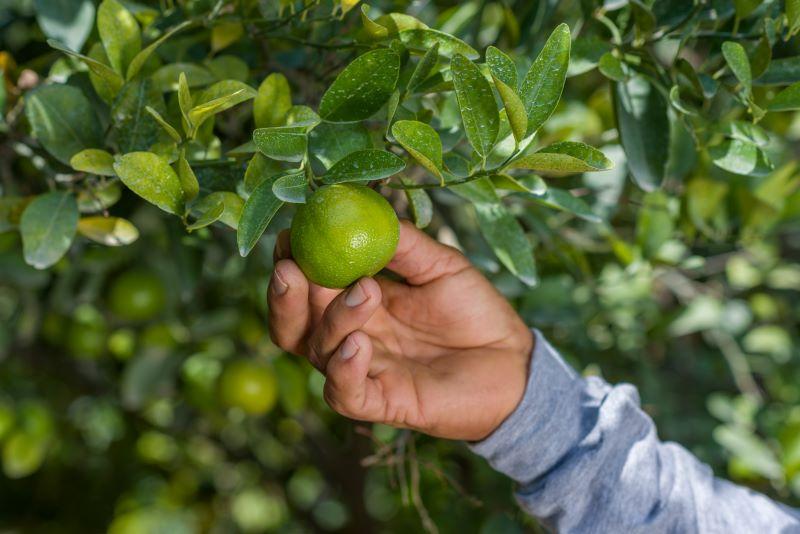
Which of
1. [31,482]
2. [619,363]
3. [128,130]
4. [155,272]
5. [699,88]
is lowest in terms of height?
[31,482]

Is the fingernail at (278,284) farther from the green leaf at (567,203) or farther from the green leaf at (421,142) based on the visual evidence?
the green leaf at (567,203)

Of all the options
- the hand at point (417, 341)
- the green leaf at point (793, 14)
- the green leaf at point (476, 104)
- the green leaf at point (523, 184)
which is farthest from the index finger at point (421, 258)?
the green leaf at point (793, 14)

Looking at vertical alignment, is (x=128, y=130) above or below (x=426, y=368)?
above

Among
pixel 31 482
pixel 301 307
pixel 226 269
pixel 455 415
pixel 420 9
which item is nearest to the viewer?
pixel 301 307

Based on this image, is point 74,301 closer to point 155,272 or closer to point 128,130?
point 155,272

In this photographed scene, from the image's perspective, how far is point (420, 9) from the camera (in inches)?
42.9

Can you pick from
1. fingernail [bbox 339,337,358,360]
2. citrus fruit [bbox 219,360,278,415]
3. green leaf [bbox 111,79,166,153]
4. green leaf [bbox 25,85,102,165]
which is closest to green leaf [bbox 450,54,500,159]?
fingernail [bbox 339,337,358,360]

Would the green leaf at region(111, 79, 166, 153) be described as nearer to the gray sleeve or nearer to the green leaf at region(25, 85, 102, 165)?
the green leaf at region(25, 85, 102, 165)

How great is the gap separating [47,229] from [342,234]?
37 centimetres

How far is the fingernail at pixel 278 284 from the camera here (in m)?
0.74

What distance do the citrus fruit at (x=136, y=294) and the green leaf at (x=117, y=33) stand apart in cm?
70

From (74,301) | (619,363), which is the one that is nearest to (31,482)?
(74,301)

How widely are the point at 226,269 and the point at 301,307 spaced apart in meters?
0.66

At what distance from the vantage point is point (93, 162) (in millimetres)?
764
